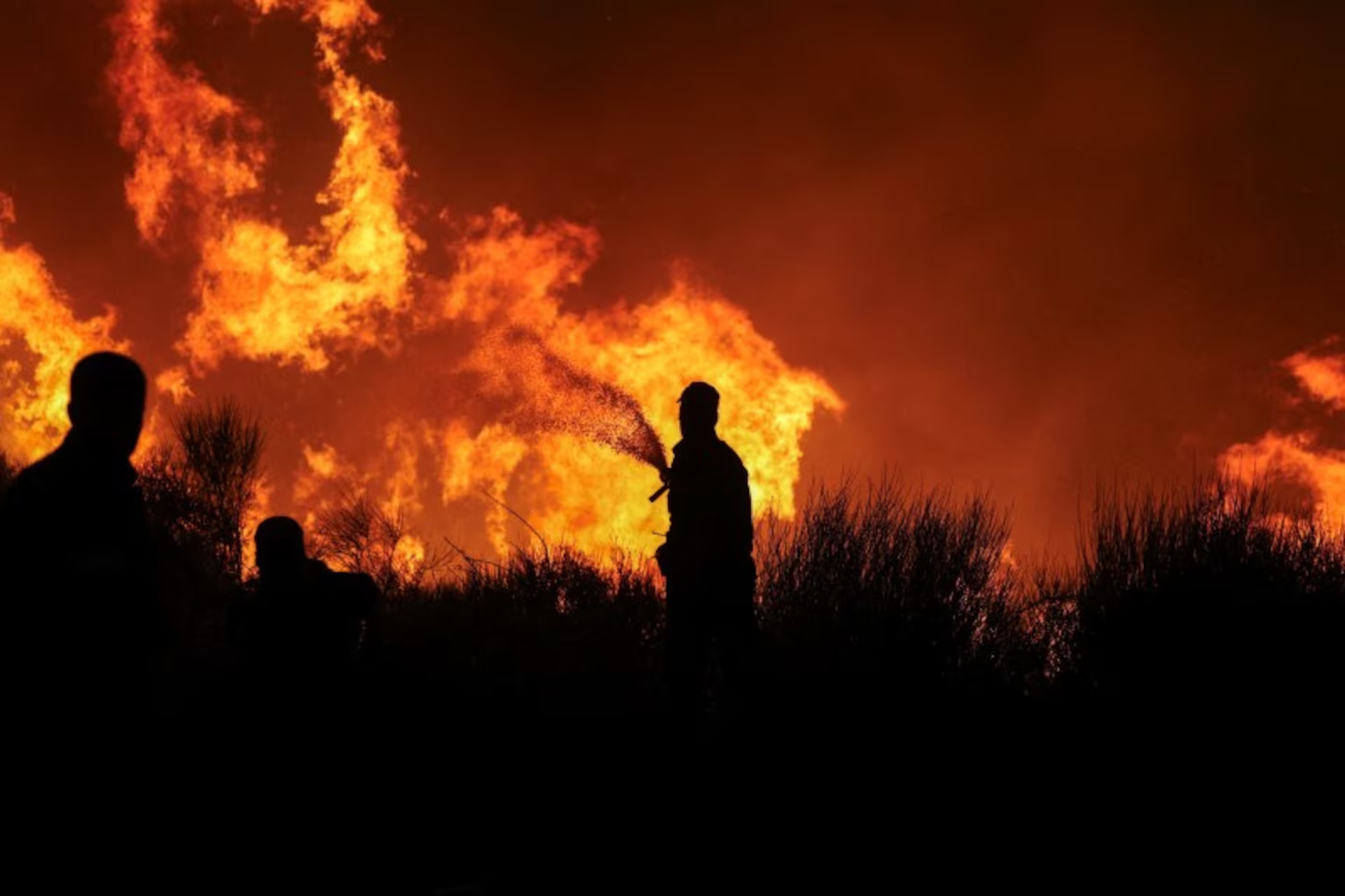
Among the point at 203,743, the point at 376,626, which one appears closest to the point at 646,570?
the point at 376,626

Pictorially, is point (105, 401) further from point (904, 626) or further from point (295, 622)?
point (904, 626)

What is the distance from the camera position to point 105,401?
3.10m

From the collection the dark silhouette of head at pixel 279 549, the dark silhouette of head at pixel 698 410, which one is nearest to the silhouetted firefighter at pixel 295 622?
the dark silhouette of head at pixel 279 549

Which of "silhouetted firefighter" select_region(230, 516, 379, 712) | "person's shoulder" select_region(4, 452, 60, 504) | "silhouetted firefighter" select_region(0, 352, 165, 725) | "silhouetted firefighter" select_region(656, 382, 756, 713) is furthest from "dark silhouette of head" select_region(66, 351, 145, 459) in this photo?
"silhouetted firefighter" select_region(656, 382, 756, 713)

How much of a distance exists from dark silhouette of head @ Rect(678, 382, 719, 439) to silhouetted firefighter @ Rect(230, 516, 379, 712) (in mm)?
2457

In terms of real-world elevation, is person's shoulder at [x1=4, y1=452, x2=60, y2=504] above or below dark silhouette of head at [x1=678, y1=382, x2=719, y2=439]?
below

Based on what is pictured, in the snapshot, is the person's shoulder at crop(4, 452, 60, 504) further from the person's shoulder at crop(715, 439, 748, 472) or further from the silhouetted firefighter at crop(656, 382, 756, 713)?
the person's shoulder at crop(715, 439, 748, 472)

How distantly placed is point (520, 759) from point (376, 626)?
11.1 feet

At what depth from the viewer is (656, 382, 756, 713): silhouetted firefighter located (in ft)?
20.5

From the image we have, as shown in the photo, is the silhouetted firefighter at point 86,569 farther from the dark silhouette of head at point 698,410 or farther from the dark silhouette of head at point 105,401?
the dark silhouette of head at point 698,410

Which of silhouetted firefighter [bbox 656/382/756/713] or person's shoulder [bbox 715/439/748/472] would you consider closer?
silhouetted firefighter [bbox 656/382/756/713]

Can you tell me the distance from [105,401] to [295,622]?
1.57m

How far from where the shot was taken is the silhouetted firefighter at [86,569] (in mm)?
2850

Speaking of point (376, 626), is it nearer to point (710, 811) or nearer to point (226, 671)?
point (226, 671)
